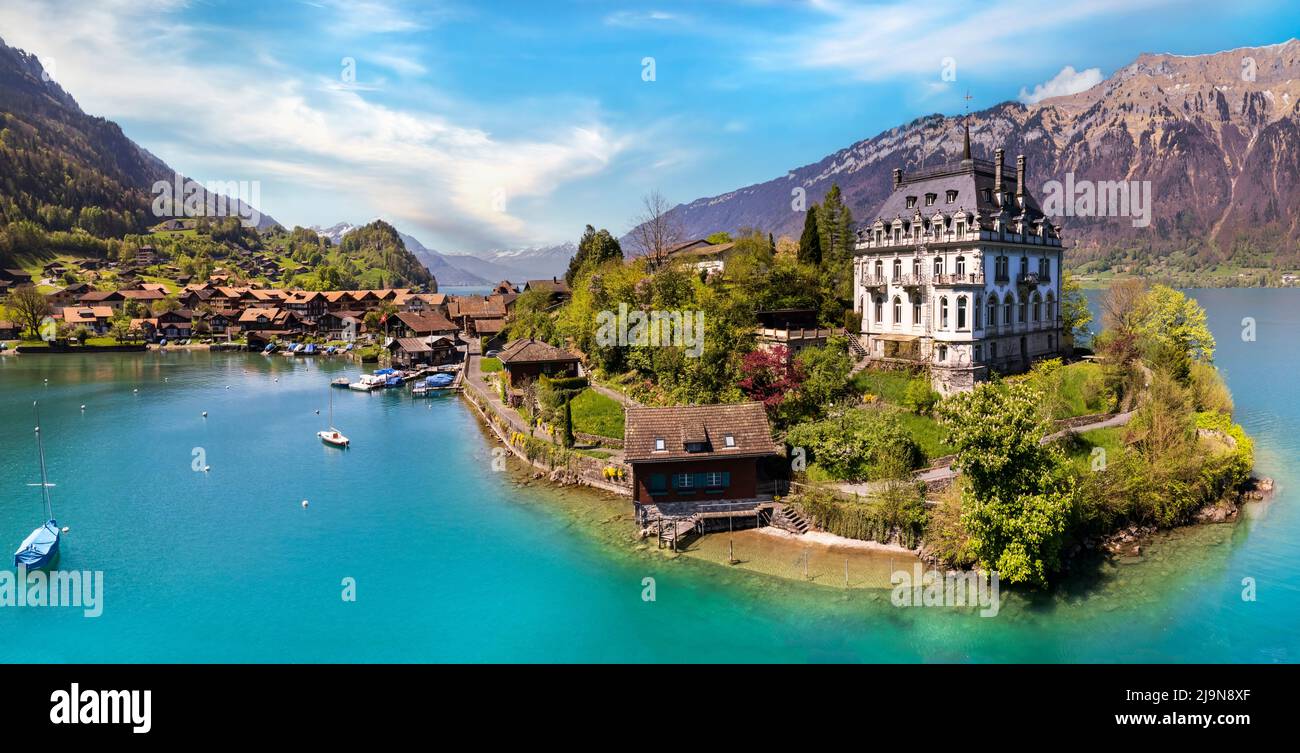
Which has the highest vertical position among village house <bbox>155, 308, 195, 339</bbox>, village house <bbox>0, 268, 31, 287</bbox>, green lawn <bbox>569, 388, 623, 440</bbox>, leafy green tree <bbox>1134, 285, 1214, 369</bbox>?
village house <bbox>0, 268, 31, 287</bbox>

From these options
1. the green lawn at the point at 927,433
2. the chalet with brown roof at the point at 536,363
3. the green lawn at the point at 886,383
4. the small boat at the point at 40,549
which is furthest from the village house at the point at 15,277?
the green lawn at the point at 927,433

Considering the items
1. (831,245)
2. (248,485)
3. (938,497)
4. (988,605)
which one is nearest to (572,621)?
(988,605)

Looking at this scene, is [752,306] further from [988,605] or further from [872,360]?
[988,605]

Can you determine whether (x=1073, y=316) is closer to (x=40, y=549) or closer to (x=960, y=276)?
(x=960, y=276)

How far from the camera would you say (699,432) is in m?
34.5

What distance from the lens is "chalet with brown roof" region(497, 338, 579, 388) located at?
58500 millimetres

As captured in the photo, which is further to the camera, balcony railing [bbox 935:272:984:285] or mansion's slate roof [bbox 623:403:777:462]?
balcony railing [bbox 935:272:984:285]

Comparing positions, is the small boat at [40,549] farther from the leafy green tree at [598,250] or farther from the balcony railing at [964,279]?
the leafy green tree at [598,250]

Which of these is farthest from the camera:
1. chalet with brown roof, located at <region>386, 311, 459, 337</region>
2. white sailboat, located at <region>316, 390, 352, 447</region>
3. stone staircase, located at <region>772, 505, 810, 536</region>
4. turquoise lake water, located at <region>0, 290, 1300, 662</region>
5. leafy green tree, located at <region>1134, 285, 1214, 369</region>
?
chalet with brown roof, located at <region>386, 311, 459, 337</region>

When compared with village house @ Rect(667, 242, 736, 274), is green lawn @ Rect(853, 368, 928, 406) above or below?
below

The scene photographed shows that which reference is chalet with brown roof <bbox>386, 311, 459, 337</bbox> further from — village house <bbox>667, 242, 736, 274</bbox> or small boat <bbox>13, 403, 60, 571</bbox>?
small boat <bbox>13, 403, 60, 571</bbox>

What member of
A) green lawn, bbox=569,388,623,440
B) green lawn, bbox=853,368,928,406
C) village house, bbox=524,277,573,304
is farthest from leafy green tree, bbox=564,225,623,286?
green lawn, bbox=853,368,928,406

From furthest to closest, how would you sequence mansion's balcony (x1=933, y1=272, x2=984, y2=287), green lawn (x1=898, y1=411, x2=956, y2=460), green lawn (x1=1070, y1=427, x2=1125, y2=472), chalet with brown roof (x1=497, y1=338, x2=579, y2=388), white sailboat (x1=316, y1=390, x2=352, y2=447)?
chalet with brown roof (x1=497, y1=338, x2=579, y2=388), white sailboat (x1=316, y1=390, x2=352, y2=447), mansion's balcony (x1=933, y1=272, x2=984, y2=287), green lawn (x1=898, y1=411, x2=956, y2=460), green lawn (x1=1070, y1=427, x2=1125, y2=472)

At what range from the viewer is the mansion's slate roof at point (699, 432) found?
3390cm
